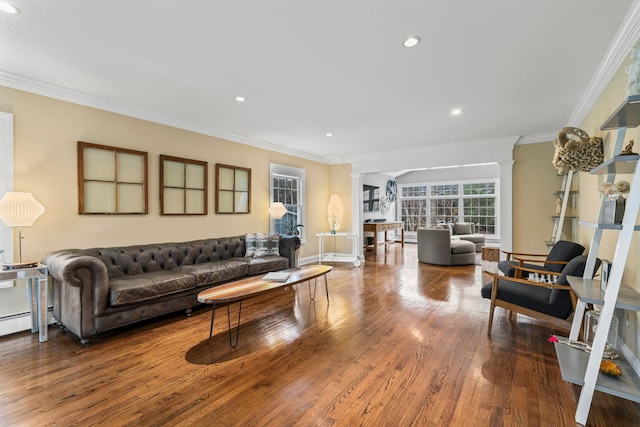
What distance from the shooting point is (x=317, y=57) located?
2.56 meters

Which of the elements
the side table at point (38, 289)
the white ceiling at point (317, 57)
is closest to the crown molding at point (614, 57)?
the white ceiling at point (317, 57)

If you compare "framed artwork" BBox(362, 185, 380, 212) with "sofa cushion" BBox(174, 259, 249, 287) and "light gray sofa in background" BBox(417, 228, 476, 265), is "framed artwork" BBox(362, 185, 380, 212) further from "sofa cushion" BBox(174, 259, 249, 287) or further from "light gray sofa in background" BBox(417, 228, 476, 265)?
"sofa cushion" BBox(174, 259, 249, 287)

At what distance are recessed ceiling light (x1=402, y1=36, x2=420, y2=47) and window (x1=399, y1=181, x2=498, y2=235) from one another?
8.40 m

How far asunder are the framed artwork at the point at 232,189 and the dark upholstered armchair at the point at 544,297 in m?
3.94

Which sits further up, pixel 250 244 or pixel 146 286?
pixel 250 244

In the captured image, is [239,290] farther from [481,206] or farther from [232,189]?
[481,206]

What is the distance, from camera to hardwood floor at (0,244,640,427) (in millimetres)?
1741

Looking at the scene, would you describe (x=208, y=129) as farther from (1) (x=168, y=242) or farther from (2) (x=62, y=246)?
(2) (x=62, y=246)

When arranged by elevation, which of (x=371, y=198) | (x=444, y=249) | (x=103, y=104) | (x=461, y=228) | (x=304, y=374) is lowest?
(x=304, y=374)

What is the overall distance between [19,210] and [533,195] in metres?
6.89

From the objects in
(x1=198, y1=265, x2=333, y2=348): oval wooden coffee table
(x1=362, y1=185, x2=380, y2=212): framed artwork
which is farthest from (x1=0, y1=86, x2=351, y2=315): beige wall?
(x1=362, y1=185, x2=380, y2=212): framed artwork

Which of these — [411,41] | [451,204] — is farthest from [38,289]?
[451,204]

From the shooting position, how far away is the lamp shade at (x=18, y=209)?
264 cm

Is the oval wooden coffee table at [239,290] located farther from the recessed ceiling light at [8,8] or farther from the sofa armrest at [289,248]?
the recessed ceiling light at [8,8]
